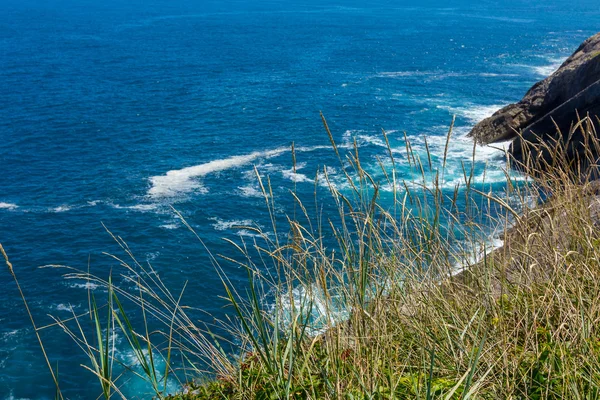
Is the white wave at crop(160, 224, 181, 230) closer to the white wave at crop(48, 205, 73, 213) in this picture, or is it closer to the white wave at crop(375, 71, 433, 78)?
the white wave at crop(48, 205, 73, 213)

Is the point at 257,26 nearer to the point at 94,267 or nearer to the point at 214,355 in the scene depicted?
the point at 94,267

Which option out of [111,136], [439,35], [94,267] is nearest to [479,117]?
[111,136]

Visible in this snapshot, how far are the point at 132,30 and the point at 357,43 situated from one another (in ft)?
122

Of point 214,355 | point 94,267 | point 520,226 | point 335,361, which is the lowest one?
point 94,267

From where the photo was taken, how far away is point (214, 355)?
20.0 feet

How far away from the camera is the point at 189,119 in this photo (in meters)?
55.8

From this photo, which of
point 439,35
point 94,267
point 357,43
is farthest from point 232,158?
point 439,35

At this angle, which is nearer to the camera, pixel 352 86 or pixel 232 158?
pixel 232 158

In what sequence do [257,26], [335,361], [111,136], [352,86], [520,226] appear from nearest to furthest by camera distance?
1. [335,361]
2. [520,226]
3. [111,136]
4. [352,86]
5. [257,26]

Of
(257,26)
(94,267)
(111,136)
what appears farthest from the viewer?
(257,26)

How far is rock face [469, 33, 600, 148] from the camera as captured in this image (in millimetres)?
37219

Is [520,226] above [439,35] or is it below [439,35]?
above

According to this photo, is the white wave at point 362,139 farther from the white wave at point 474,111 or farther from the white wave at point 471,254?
the white wave at point 471,254

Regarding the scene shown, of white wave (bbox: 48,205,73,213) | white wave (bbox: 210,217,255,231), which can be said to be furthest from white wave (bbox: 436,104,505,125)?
white wave (bbox: 48,205,73,213)
